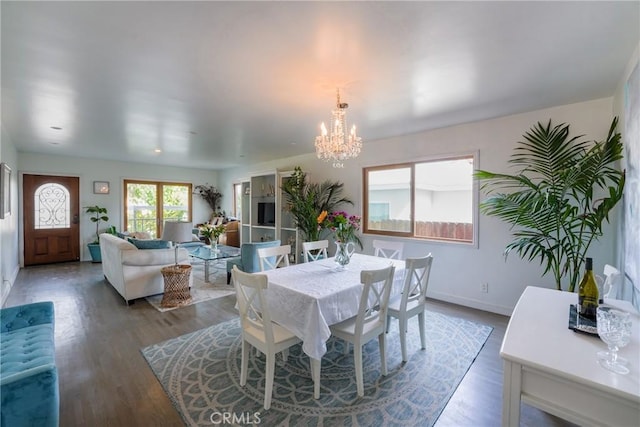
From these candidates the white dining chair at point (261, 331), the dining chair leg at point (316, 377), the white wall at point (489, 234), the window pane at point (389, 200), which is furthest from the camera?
the window pane at point (389, 200)

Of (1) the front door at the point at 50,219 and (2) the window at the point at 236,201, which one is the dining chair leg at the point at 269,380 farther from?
(1) the front door at the point at 50,219

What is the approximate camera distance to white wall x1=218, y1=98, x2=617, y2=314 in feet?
9.81

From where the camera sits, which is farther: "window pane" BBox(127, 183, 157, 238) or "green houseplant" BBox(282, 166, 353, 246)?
"window pane" BBox(127, 183, 157, 238)

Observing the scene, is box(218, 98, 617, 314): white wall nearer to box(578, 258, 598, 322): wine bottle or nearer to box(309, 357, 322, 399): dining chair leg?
box(578, 258, 598, 322): wine bottle

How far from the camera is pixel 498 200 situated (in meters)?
2.98

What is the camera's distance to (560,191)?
2.65m

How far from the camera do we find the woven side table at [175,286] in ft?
12.4

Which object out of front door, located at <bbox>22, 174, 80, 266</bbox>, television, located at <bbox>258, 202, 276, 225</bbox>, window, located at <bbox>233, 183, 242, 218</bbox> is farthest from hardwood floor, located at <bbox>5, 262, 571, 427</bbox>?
window, located at <bbox>233, 183, 242, 218</bbox>

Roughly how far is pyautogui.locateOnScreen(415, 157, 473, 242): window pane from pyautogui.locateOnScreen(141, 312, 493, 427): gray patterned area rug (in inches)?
60.0

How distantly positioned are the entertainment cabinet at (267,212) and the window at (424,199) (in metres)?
1.82

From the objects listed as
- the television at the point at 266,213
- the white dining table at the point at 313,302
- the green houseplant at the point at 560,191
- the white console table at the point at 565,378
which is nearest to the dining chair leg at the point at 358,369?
the white dining table at the point at 313,302

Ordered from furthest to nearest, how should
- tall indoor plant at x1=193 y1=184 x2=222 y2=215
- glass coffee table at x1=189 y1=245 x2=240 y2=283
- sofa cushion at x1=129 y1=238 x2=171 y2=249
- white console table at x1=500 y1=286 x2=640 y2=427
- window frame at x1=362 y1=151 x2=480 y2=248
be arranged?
1. tall indoor plant at x1=193 y1=184 x2=222 y2=215
2. glass coffee table at x1=189 y1=245 x2=240 y2=283
3. sofa cushion at x1=129 y1=238 x2=171 y2=249
4. window frame at x1=362 y1=151 x2=480 y2=248
5. white console table at x1=500 y1=286 x2=640 y2=427

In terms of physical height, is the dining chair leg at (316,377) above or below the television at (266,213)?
below

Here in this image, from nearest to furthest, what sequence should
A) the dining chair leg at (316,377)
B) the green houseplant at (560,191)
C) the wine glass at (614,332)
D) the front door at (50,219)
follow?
the wine glass at (614,332) < the dining chair leg at (316,377) < the green houseplant at (560,191) < the front door at (50,219)
